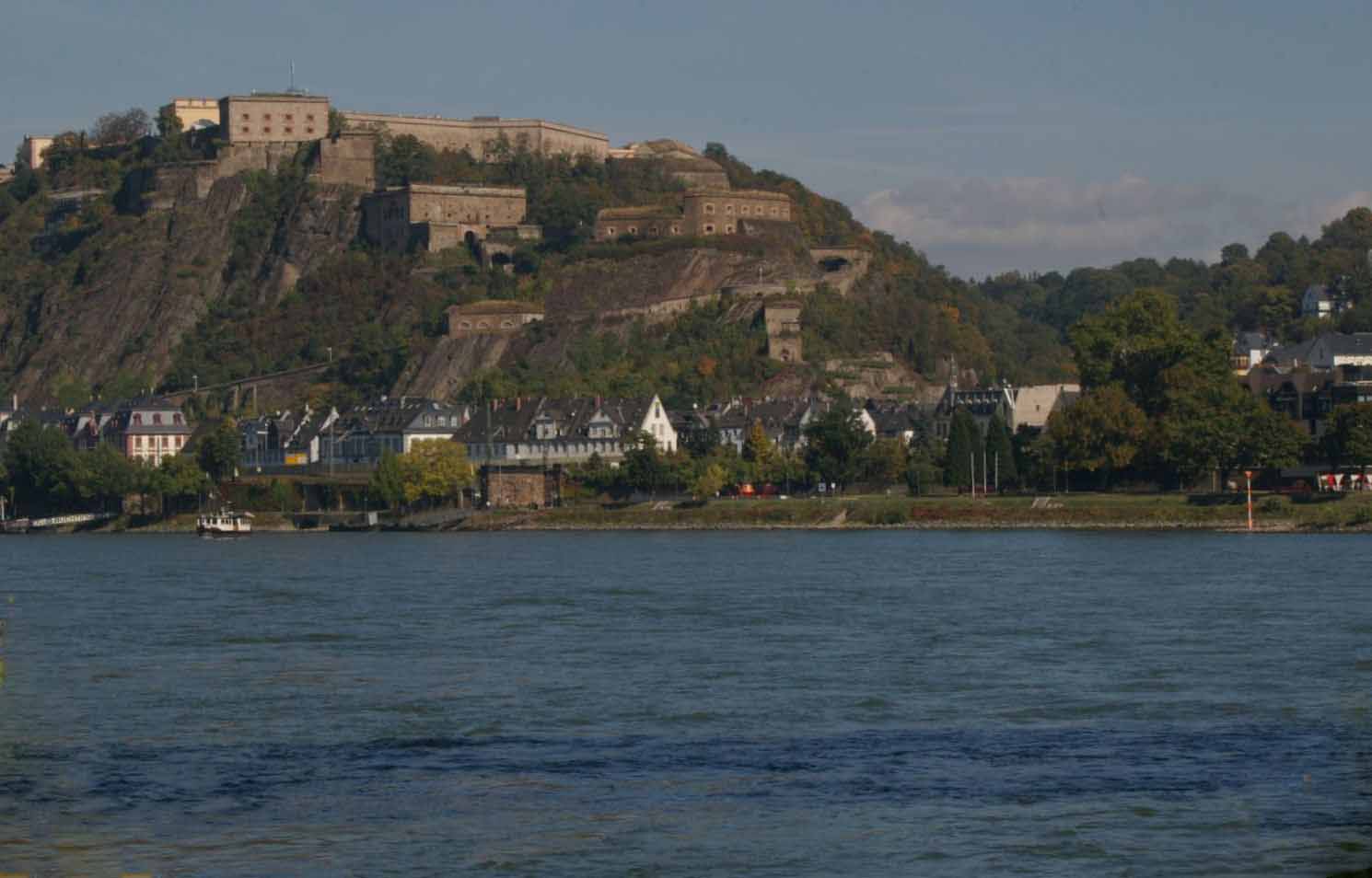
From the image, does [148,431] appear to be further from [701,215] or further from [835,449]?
[835,449]

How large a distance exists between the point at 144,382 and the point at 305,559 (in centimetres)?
7486

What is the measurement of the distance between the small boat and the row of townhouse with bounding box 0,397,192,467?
1774 centimetres

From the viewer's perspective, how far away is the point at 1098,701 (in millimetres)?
30953

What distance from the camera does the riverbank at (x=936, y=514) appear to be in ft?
252

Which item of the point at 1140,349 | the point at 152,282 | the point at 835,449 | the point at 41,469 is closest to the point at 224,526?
the point at 41,469

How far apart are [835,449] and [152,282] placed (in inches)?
2848

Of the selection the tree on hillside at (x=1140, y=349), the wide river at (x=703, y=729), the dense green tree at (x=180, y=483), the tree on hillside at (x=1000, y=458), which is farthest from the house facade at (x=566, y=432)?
the wide river at (x=703, y=729)

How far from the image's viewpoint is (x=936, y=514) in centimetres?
8431

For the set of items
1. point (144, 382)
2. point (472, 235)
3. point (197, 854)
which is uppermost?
point (472, 235)

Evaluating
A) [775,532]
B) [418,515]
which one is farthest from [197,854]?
[418,515]

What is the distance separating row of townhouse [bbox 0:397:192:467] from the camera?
122 metres

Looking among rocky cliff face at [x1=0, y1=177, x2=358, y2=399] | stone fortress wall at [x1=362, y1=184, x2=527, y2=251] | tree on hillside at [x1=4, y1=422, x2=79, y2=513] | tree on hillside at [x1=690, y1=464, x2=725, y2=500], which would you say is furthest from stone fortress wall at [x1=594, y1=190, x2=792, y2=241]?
tree on hillside at [x1=690, y1=464, x2=725, y2=500]

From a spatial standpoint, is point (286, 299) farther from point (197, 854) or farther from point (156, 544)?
point (197, 854)

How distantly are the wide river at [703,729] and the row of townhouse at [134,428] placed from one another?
6960 cm
